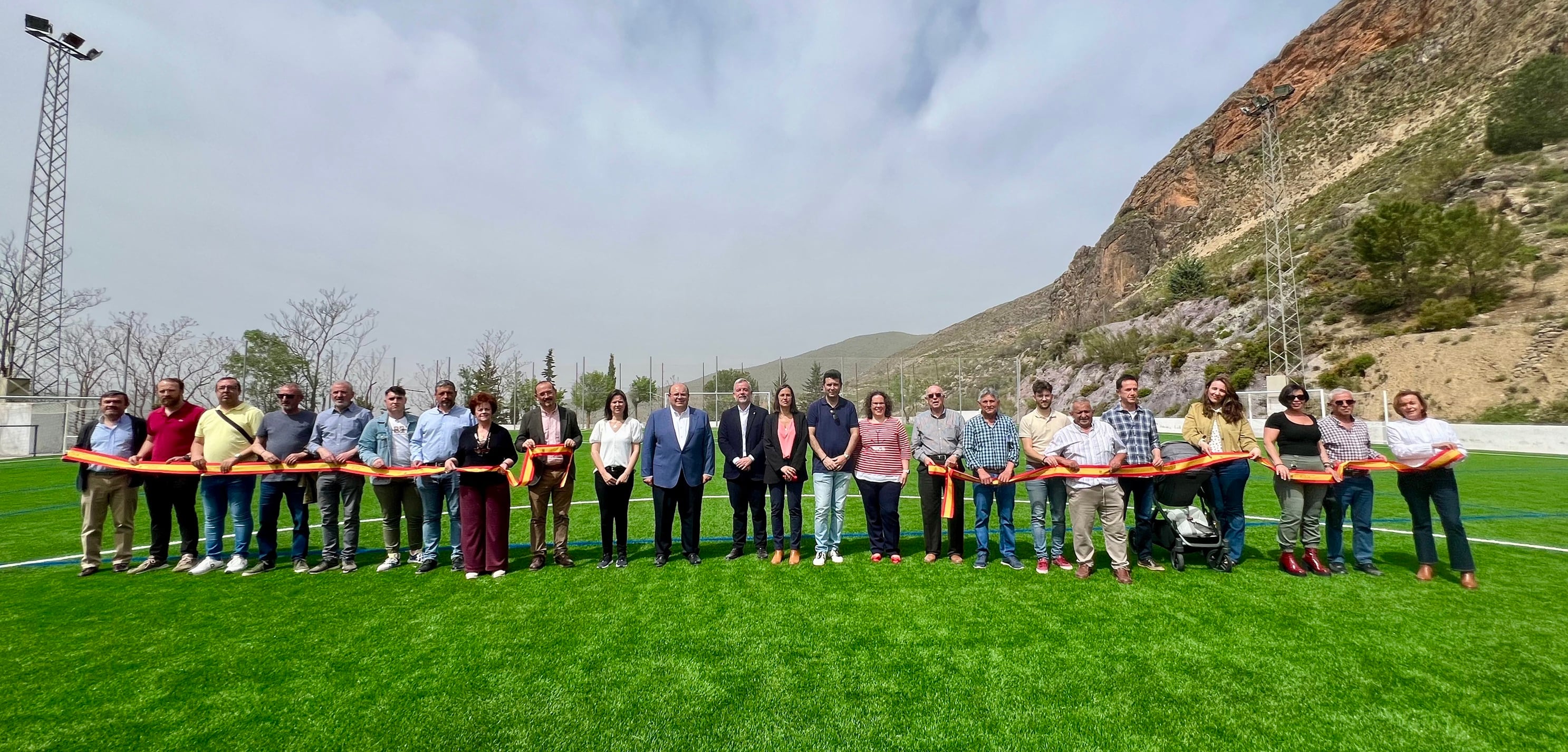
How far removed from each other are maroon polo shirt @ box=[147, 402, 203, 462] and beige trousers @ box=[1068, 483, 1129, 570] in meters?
7.69

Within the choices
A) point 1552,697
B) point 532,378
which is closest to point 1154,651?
point 1552,697

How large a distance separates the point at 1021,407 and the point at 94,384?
40.7 m

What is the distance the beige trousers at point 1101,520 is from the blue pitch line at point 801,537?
0.80 m

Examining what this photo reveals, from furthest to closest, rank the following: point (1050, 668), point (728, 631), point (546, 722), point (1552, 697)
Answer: point (728, 631) → point (1050, 668) → point (1552, 697) → point (546, 722)

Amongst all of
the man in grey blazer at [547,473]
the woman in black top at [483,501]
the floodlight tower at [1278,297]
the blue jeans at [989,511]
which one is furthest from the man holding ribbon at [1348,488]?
the floodlight tower at [1278,297]

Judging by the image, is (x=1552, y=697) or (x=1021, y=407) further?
(x=1021, y=407)

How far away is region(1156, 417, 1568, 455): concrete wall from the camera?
58.1 ft

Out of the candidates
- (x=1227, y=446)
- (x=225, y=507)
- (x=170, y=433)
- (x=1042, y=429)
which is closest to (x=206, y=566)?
(x=225, y=507)

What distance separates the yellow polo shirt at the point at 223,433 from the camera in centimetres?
546

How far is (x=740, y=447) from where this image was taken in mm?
5805

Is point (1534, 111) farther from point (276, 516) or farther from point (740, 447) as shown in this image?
point (276, 516)

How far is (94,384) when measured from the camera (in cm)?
2644

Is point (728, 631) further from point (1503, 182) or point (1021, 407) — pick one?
point (1503, 182)

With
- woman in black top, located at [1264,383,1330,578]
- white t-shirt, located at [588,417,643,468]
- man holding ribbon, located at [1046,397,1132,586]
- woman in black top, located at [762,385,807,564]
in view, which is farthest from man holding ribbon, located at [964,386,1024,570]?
white t-shirt, located at [588,417,643,468]
